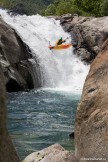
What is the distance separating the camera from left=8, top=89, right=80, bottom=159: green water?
13.9 metres

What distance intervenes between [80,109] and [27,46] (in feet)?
92.5

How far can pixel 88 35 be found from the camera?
137 feet

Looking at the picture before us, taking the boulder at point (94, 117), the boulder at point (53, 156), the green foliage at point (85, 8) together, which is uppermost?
the green foliage at point (85, 8)

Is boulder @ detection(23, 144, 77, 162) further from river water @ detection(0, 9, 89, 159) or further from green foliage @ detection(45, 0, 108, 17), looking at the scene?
green foliage @ detection(45, 0, 108, 17)

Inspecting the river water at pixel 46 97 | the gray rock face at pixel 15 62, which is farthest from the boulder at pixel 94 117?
the gray rock face at pixel 15 62

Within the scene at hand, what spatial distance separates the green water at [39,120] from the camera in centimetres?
1395

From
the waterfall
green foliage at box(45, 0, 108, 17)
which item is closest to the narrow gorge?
the waterfall

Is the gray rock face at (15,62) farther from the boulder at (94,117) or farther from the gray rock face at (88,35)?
the boulder at (94,117)

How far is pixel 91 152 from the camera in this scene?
709 cm

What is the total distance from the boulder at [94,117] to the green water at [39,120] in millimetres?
4591

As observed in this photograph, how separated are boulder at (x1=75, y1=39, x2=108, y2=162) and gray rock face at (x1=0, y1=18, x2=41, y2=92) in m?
21.5

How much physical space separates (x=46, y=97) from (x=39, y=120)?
7.55 metres

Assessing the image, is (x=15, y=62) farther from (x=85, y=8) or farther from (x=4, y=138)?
(x=85, y=8)

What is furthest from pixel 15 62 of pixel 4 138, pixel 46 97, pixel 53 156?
pixel 4 138
